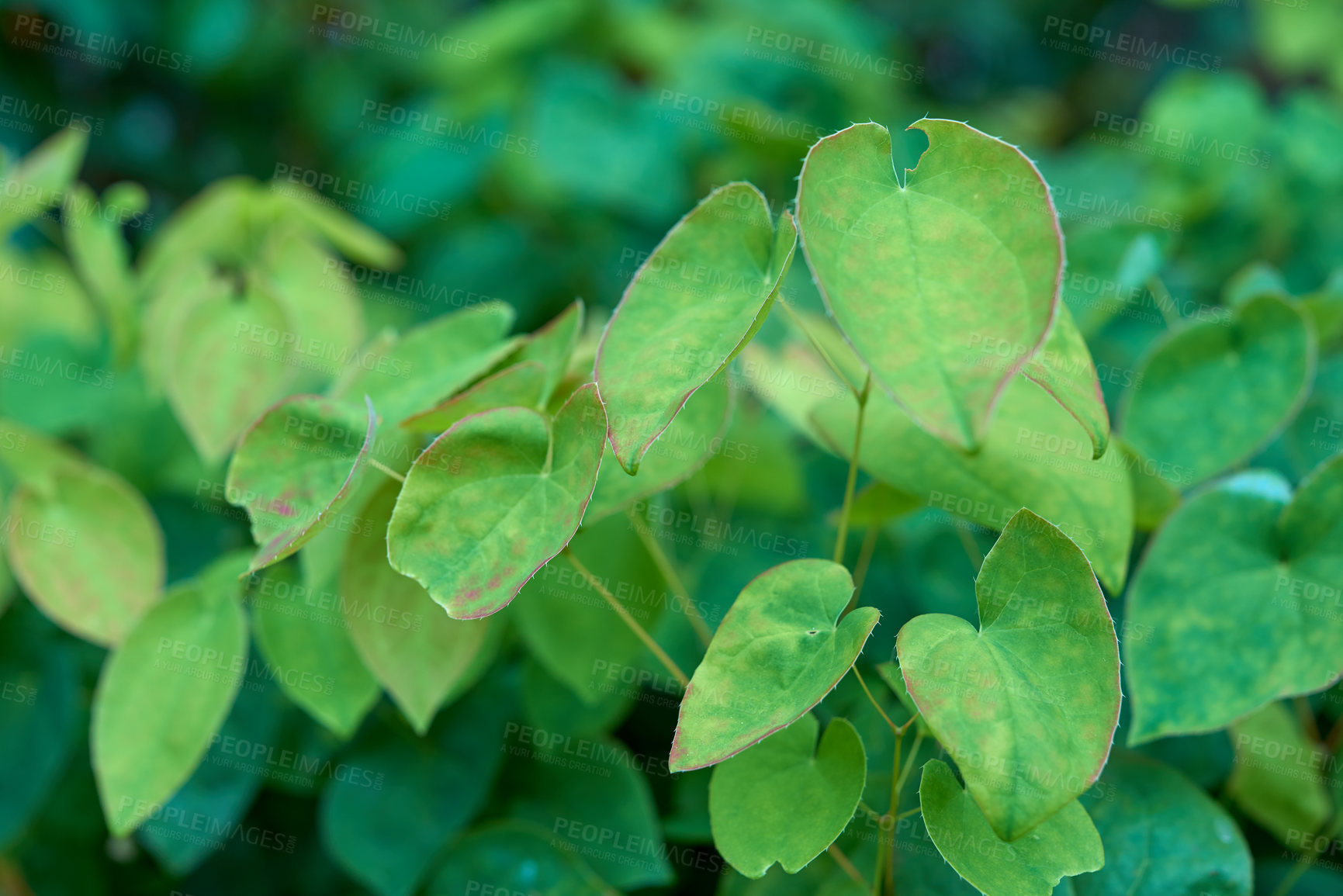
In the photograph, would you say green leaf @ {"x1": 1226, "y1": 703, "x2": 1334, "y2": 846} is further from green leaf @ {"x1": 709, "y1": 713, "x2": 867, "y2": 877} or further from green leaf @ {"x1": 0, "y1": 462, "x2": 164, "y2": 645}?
green leaf @ {"x1": 0, "y1": 462, "x2": 164, "y2": 645}

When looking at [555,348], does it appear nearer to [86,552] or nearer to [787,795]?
[787,795]

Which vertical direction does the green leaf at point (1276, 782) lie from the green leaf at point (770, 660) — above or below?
below

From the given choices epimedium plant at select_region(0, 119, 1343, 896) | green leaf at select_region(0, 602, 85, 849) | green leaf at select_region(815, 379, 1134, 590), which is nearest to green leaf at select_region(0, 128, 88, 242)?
epimedium plant at select_region(0, 119, 1343, 896)

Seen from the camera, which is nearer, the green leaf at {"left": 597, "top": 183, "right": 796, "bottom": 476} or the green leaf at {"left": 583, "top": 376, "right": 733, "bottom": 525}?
the green leaf at {"left": 597, "top": 183, "right": 796, "bottom": 476}

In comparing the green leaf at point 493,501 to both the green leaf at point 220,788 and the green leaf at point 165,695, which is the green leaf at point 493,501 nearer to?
the green leaf at point 165,695

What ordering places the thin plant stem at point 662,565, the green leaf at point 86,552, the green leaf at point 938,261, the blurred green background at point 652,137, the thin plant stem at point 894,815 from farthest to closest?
the blurred green background at point 652,137
the green leaf at point 86,552
the thin plant stem at point 662,565
the thin plant stem at point 894,815
the green leaf at point 938,261

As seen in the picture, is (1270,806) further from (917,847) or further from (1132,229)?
(1132,229)

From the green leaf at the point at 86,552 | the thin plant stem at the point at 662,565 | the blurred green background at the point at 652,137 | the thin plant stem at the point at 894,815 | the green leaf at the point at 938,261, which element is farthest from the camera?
the blurred green background at the point at 652,137

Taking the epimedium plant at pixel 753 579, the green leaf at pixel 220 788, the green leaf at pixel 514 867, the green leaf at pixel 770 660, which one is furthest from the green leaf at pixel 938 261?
the green leaf at pixel 220 788

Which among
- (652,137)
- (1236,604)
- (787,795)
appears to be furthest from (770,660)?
(652,137)
